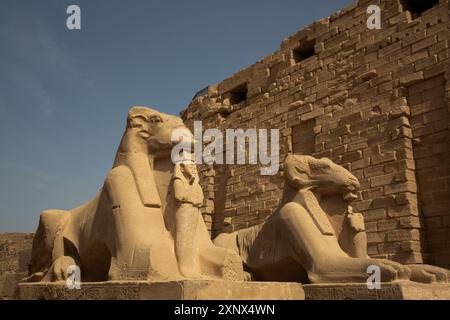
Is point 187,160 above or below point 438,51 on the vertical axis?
below

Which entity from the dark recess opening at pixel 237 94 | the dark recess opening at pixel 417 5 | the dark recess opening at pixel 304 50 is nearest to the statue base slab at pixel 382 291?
the dark recess opening at pixel 417 5

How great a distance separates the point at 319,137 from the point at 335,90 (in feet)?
2.83

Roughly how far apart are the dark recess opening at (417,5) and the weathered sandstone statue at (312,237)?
176 inches

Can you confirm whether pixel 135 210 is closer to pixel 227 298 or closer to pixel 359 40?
pixel 227 298

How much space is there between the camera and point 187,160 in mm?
3500

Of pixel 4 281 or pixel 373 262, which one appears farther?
pixel 4 281

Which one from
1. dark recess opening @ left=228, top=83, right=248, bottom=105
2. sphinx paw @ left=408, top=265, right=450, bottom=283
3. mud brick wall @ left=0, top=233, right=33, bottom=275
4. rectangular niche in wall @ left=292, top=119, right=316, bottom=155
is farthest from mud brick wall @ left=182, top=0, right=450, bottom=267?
mud brick wall @ left=0, top=233, right=33, bottom=275

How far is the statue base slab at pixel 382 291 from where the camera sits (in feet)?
10.1

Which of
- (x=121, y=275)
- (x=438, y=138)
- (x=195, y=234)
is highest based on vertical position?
(x=438, y=138)

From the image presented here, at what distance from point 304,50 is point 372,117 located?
2.50 metres

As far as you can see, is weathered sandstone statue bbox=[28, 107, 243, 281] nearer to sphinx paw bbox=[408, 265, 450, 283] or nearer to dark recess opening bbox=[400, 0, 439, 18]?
sphinx paw bbox=[408, 265, 450, 283]
